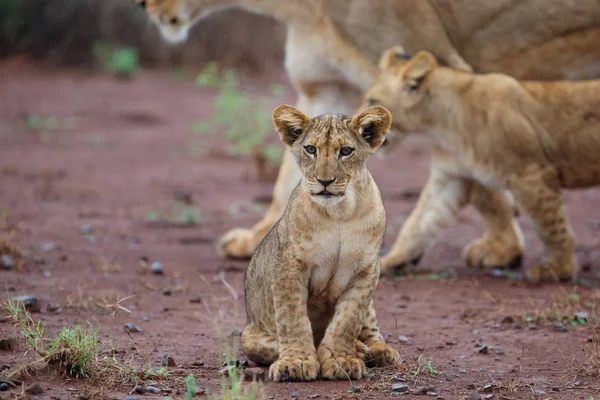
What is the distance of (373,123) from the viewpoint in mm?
4176

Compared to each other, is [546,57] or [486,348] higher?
[546,57]

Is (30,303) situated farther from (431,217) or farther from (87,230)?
(431,217)

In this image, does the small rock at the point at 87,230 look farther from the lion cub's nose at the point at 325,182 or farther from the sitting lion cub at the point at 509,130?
the lion cub's nose at the point at 325,182

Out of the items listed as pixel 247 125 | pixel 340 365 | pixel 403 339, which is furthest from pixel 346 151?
pixel 247 125

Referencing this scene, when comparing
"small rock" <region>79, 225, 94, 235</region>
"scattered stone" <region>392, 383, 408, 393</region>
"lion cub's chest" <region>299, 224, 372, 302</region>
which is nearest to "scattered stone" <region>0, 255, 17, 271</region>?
"small rock" <region>79, 225, 94, 235</region>

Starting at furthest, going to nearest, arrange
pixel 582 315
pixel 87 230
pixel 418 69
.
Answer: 1. pixel 87 230
2. pixel 418 69
3. pixel 582 315

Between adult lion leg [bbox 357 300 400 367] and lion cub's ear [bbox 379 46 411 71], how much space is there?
7.50ft

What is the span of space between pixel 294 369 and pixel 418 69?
283 cm

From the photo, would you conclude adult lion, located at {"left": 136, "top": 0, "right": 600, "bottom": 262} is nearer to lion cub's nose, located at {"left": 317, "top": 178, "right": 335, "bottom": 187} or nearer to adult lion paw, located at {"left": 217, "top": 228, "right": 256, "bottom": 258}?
adult lion paw, located at {"left": 217, "top": 228, "right": 256, "bottom": 258}

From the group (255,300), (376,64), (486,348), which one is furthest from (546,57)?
(255,300)

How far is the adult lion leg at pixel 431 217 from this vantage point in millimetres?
6555

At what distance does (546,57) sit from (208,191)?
3.96 m

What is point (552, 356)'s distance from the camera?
4.62m

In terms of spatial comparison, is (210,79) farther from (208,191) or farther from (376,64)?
(376,64)
